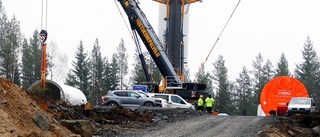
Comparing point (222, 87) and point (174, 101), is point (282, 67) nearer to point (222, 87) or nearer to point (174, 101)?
point (222, 87)

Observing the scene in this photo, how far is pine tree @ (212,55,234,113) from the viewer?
77375 mm

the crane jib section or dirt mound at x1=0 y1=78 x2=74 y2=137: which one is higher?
the crane jib section

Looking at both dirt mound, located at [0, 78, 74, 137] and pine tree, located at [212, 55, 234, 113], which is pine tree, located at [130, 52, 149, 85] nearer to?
pine tree, located at [212, 55, 234, 113]

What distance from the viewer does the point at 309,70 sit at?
77250 millimetres

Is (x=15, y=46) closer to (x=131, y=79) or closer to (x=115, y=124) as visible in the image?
(x=131, y=79)

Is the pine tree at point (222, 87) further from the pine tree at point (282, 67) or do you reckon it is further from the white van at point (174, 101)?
the white van at point (174, 101)

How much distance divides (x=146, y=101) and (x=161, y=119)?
6772 mm

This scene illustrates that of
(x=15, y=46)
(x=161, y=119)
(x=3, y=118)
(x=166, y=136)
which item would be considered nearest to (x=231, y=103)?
(x=15, y=46)

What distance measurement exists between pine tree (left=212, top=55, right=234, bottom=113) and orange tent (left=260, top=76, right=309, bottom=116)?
36362 mm

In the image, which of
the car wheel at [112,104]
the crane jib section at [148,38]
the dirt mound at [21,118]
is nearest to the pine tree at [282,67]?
the crane jib section at [148,38]

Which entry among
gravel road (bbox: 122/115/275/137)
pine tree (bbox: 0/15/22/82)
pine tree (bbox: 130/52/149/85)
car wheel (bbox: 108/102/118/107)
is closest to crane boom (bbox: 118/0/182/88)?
car wheel (bbox: 108/102/118/107)

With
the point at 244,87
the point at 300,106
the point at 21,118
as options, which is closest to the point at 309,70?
the point at 244,87

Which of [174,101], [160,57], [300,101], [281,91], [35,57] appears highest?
[35,57]

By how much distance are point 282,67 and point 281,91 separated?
45.7 metres
